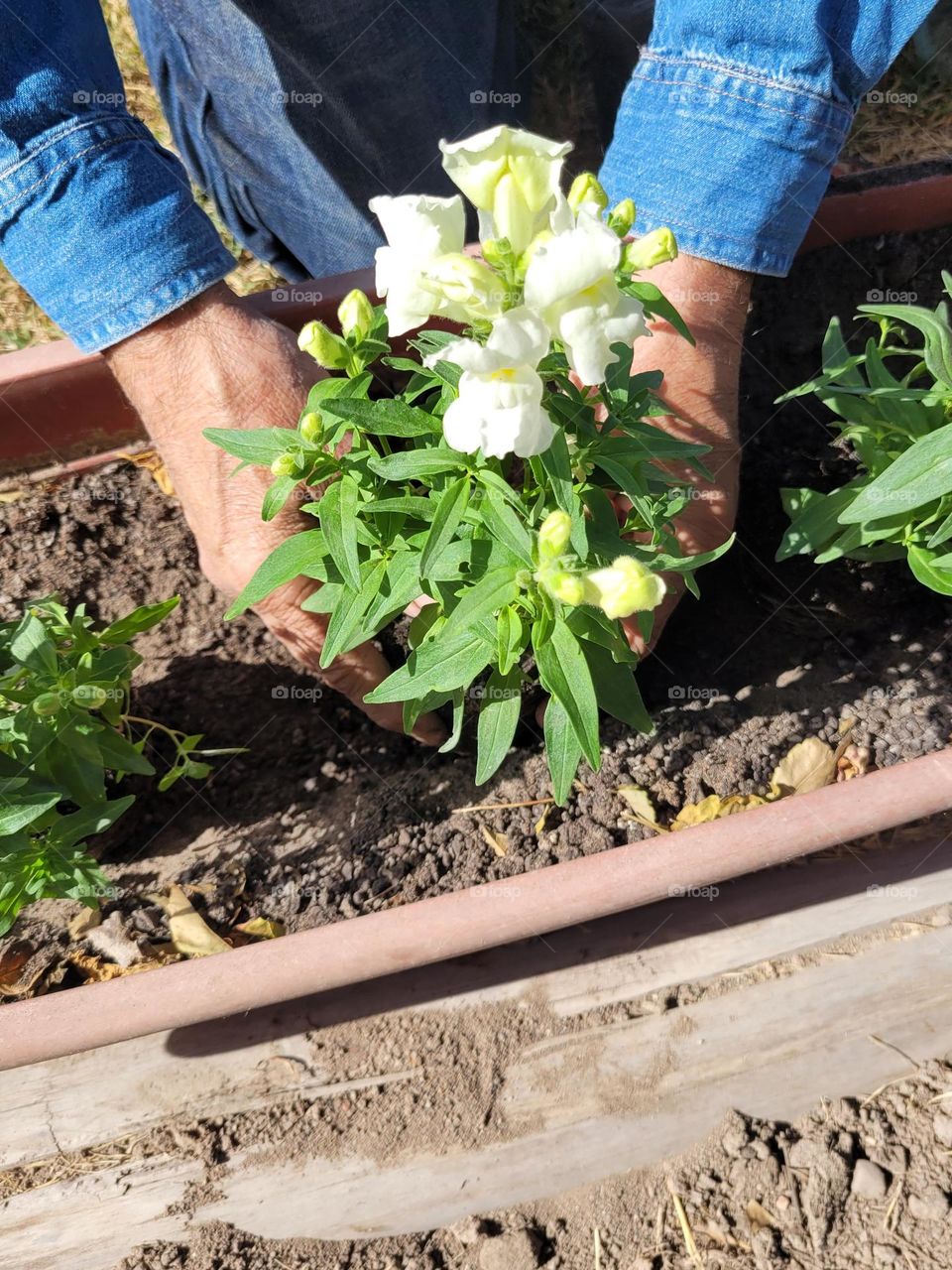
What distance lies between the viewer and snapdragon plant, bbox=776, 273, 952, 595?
4.87 feet

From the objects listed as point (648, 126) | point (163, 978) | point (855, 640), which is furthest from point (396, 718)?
point (648, 126)

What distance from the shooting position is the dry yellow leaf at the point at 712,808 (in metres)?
1.87

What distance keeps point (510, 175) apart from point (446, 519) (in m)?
0.46

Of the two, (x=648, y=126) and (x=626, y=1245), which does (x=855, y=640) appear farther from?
(x=626, y=1245)

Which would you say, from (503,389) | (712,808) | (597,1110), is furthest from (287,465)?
(597,1110)

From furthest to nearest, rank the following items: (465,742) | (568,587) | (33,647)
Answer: (465,742) < (33,647) < (568,587)

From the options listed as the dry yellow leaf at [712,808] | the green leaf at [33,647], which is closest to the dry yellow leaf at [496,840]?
the dry yellow leaf at [712,808]

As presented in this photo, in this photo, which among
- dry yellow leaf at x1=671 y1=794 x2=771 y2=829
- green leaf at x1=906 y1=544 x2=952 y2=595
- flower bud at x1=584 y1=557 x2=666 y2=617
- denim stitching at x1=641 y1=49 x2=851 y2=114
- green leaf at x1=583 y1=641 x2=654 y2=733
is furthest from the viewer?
dry yellow leaf at x1=671 y1=794 x2=771 y2=829

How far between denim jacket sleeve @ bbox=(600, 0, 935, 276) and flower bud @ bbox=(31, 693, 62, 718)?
1.40 m

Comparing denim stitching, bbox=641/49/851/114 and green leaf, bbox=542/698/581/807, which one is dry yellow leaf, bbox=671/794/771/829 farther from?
denim stitching, bbox=641/49/851/114

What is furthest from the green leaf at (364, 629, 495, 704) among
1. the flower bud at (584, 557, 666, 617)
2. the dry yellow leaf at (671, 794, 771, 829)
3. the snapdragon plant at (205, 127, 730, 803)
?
the dry yellow leaf at (671, 794, 771, 829)

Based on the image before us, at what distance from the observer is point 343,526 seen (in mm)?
1377

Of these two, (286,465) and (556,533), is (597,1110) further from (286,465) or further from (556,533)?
(286,465)

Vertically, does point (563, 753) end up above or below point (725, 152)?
below
